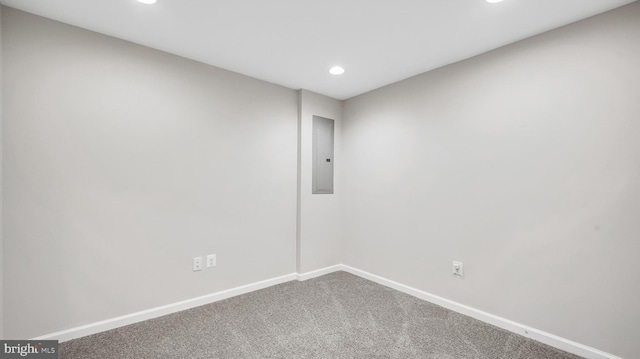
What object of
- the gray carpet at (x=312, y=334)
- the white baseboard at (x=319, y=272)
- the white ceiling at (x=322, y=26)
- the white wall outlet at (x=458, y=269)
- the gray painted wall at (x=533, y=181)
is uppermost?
the white ceiling at (x=322, y=26)

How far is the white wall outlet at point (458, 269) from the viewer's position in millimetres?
2604

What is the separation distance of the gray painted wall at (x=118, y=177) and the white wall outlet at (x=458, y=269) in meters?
1.99

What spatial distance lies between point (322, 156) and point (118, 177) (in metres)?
2.21

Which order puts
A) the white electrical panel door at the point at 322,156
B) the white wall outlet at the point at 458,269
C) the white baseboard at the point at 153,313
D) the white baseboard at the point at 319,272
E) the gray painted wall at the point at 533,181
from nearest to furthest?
the gray painted wall at the point at 533,181, the white baseboard at the point at 153,313, the white wall outlet at the point at 458,269, the white baseboard at the point at 319,272, the white electrical panel door at the point at 322,156

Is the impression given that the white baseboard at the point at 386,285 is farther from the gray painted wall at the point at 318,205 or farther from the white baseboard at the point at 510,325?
the gray painted wall at the point at 318,205

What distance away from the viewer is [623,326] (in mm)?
1799

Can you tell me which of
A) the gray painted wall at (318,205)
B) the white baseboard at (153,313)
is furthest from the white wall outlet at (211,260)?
the gray painted wall at (318,205)

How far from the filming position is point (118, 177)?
226 cm

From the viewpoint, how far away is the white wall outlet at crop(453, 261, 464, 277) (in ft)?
8.54

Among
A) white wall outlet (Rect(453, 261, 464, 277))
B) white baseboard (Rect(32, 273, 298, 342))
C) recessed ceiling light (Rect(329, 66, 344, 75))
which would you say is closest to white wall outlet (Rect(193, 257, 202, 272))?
white baseboard (Rect(32, 273, 298, 342))

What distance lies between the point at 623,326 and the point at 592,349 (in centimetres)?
26

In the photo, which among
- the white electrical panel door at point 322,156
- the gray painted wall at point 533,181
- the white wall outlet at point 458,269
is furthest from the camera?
the white electrical panel door at point 322,156

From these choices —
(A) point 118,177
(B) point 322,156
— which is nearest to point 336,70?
(B) point 322,156

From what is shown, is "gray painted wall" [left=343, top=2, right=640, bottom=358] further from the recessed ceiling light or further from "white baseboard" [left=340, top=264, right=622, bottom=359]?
the recessed ceiling light
